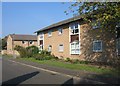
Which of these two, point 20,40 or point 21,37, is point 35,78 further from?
point 21,37

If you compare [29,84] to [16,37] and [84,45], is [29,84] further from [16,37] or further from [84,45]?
[16,37]

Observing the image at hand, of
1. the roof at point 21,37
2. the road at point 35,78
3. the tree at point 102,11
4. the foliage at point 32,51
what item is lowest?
the road at point 35,78

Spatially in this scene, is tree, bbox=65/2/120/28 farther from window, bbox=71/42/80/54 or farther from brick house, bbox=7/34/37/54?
brick house, bbox=7/34/37/54

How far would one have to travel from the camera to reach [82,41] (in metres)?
29.6

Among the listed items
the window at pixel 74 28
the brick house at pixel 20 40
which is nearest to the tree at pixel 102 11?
the window at pixel 74 28

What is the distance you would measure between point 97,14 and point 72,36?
14.1m

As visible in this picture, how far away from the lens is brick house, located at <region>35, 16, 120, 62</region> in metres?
24.5

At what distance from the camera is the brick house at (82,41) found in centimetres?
2455

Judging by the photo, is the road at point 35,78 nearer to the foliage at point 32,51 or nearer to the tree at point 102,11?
the tree at point 102,11

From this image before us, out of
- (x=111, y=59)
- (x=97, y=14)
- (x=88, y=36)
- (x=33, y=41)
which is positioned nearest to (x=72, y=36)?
(x=88, y=36)

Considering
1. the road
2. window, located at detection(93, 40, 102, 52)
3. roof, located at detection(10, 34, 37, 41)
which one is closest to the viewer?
the road

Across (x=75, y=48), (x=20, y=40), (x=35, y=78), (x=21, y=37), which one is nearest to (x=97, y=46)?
(x=75, y=48)

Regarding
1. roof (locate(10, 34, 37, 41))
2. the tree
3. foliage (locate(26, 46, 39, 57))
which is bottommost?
foliage (locate(26, 46, 39, 57))

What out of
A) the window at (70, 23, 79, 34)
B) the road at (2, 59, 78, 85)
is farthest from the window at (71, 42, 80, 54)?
the road at (2, 59, 78, 85)
